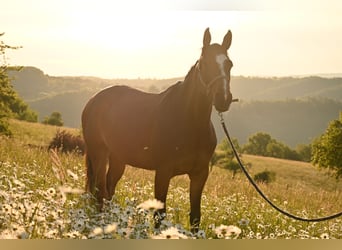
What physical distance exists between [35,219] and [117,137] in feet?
9.21

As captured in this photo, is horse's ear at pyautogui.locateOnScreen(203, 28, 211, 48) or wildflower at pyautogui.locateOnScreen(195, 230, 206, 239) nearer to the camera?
wildflower at pyautogui.locateOnScreen(195, 230, 206, 239)

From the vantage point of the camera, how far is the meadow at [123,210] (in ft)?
15.6

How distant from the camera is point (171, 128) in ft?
21.0

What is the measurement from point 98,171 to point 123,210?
2208mm

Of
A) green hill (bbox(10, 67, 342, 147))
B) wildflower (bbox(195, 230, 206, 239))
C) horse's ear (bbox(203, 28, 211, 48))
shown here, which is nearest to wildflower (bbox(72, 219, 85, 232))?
wildflower (bbox(195, 230, 206, 239))

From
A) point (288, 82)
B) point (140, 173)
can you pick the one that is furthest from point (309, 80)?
point (140, 173)

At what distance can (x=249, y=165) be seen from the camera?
43.8 m

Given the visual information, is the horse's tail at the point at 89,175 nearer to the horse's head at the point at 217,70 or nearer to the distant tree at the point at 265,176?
the horse's head at the point at 217,70

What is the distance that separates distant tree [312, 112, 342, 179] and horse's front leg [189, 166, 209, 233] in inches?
1096

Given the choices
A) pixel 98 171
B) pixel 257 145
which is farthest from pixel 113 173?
pixel 257 145

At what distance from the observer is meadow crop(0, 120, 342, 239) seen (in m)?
4.75

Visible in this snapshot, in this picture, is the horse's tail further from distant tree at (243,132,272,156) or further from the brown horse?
distant tree at (243,132,272,156)

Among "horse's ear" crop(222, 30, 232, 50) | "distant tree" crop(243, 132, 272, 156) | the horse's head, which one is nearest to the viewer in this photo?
the horse's head

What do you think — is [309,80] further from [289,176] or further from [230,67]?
[230,67]
